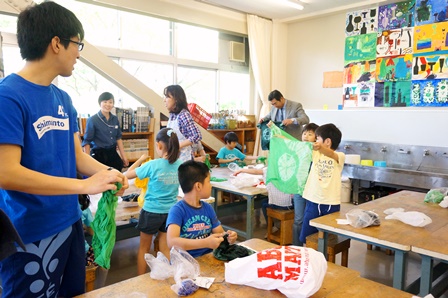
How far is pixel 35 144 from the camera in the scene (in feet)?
3.91

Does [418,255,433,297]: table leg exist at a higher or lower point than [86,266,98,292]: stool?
higher

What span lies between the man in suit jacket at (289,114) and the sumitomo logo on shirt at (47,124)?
3.95 m

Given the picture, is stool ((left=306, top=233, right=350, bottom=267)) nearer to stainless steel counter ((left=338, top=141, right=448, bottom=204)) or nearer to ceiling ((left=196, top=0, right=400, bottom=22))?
stainless steel counter ((left=338, top=141, right=448, bottom=204))

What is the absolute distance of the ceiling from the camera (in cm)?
635

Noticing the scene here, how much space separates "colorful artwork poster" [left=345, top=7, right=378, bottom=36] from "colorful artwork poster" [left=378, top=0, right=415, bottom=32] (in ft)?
0.30

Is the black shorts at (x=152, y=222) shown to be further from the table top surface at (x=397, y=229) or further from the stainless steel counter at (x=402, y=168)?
the stainless steel counter at (x=402, y=168)

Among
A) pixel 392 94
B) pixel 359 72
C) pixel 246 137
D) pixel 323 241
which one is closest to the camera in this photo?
pixel 323 241

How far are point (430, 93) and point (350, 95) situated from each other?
141cm

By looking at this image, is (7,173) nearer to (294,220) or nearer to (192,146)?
(192,146)

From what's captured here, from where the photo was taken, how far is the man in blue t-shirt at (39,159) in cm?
111

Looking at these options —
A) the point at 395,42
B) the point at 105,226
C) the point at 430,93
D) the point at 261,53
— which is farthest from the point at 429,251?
the point at 261,53

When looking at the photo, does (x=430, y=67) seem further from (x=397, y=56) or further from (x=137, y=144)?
(x=137, y=144)

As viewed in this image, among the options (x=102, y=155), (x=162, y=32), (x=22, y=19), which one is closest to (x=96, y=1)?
(x=162, y=32)

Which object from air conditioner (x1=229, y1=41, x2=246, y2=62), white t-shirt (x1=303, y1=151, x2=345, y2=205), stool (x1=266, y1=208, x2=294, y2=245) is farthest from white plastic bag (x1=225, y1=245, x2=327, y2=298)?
air conditioner (x1=229, y1=41, x2=246, y2=62)
